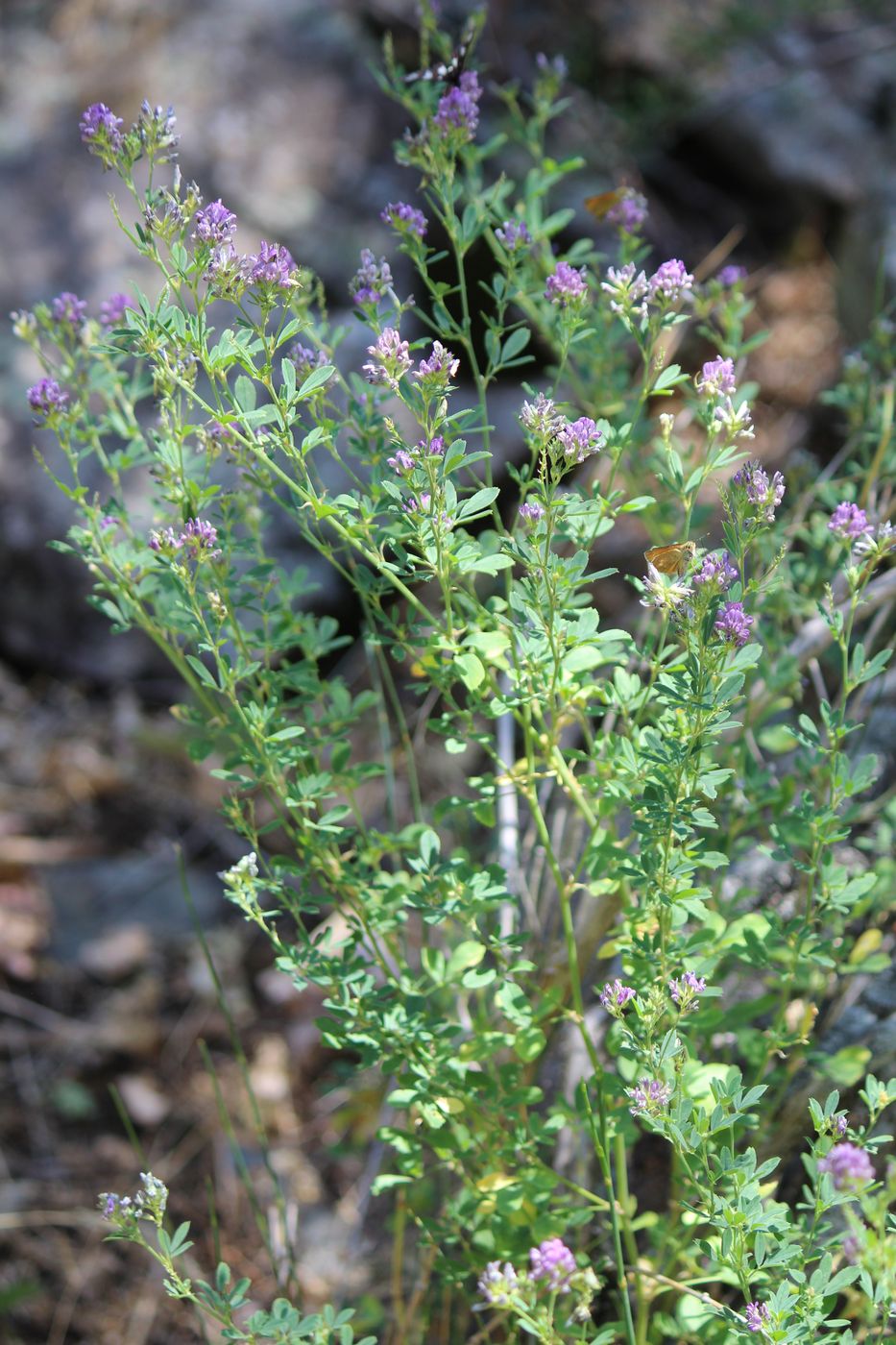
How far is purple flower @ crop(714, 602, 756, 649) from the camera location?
1.15 metres

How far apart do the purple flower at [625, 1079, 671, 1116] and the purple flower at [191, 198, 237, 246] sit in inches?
36.2

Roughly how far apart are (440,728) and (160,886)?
82.9 inches

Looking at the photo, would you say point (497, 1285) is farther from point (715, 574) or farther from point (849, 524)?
point (849, 524)

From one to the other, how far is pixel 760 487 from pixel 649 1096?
60cm

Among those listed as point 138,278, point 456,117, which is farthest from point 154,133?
→ point 138,278

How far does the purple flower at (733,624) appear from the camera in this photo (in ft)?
3.77

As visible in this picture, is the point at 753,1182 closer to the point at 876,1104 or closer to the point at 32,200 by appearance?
the point at 876,1104

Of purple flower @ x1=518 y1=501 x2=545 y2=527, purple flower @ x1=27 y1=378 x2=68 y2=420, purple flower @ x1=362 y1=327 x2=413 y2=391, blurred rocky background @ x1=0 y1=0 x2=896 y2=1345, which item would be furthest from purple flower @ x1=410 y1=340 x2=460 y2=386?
blurred rocky background @ x1=0 y1=0 x2=896 y2=1345

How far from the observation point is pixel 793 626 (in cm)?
216

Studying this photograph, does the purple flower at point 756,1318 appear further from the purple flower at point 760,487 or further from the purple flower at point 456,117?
the purple flower at point 456,117

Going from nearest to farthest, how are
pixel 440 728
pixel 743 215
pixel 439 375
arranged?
pixel 439 375, pixel 440 728, pixel 743 215

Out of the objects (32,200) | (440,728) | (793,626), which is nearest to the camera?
(440,728)

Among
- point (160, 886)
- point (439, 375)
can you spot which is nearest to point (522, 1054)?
point (439, 375)

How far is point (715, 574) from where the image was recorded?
117 centimetres
